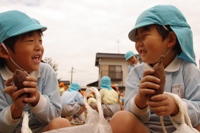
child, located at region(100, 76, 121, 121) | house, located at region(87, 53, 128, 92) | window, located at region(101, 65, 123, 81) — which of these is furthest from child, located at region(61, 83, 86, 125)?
window, located at region(101, 65, 123, 81)

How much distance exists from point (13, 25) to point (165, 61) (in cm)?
99

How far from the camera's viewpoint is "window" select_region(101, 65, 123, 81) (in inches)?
878

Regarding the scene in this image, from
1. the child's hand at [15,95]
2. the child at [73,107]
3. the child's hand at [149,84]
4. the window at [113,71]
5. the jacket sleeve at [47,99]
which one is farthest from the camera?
the window at [113,71]

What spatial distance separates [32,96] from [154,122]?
30.5 inches

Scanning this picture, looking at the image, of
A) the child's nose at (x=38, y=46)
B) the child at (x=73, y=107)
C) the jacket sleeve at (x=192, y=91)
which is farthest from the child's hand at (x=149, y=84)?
the child at (x=73, y=107)

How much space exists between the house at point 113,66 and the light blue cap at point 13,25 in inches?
810

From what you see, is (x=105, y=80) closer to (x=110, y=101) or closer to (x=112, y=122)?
(x=110, y=101)

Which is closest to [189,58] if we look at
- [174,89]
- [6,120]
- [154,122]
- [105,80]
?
[174,89]

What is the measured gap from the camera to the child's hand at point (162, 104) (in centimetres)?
104

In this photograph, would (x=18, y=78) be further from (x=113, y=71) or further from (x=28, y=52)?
(x=113, y=71)

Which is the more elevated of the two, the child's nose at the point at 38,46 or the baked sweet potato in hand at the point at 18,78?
the child's nose at the point at 38,46

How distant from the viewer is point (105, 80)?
695 centimetres

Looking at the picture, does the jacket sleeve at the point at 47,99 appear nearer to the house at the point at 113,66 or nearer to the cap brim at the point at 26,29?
the cap brim at the point at 26,29

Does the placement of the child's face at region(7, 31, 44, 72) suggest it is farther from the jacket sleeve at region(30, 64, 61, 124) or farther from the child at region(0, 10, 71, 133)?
the jacket sleeve at region(30, 64, 61, 124)
